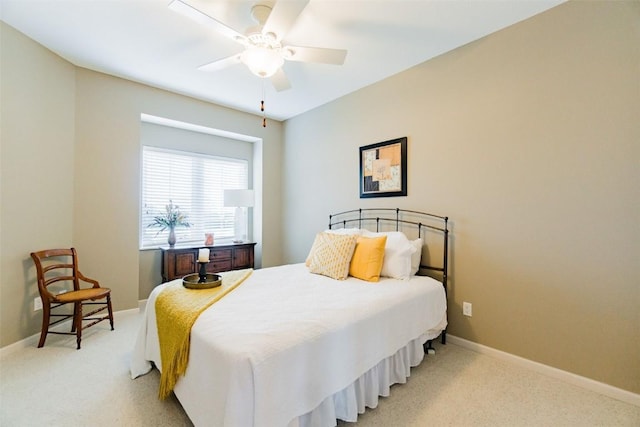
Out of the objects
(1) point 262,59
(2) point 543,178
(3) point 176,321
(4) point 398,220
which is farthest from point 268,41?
(2) point 543,178

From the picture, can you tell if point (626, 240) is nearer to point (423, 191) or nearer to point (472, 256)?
point (472, 256)

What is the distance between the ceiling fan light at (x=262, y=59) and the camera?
2082 mm

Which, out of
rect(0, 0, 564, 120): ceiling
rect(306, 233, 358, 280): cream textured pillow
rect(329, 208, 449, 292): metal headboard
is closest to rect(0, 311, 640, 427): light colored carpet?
rect(329, 208, 449, 292): metal headboard

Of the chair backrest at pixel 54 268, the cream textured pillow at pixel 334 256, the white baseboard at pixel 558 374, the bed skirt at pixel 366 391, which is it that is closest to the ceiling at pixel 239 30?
the cream textured pillow at pixel 334 256

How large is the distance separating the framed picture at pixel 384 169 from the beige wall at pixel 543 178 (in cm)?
10

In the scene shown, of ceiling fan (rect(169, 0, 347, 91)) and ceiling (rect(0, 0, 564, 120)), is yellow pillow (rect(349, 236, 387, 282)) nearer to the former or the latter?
ceiling fan (rect(169, 0, 347, 91))

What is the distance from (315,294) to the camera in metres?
2.10

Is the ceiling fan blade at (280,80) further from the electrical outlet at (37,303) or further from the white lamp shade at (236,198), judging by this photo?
the electrical outlet at (37,303)

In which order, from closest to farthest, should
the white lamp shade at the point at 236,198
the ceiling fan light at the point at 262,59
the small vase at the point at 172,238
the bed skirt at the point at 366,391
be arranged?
1. the bed skirt at the point at 366,391
2. the ceiling fan light at the point at 262,59
3. the small vase at the point at 172,238
4. the white lamp shade at the point at 236,198

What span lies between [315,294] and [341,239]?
783 mm

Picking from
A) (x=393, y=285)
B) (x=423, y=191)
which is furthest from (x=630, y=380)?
(x=423, y=191)

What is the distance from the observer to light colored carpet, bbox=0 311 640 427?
1.72 meters

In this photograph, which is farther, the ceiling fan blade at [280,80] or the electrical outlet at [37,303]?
the electrical outlet at [37,303]

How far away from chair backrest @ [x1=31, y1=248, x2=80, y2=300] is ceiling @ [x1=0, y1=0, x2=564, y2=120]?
2.01 metres
